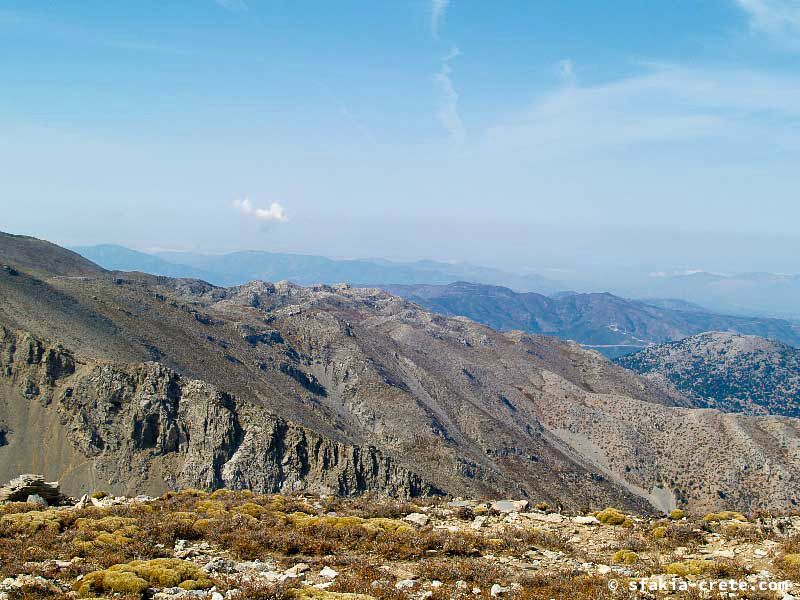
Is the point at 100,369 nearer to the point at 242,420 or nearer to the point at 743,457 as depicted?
the point at 242,420

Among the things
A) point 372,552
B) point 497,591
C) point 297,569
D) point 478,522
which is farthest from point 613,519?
point 297,569

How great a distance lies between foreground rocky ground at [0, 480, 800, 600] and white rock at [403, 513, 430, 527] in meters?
0.14

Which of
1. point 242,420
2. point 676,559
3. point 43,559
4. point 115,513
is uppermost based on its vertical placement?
point 676,559

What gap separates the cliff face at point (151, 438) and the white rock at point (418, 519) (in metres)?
43.3

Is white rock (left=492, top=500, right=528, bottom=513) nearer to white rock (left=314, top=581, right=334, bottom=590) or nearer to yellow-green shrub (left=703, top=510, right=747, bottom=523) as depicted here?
yellow-green shrub (left=703, top=510, right=747, bottom=523)

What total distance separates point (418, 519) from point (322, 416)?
7875 centimetres

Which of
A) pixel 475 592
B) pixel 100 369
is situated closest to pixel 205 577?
pixel 475 592

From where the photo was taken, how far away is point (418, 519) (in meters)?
21.7

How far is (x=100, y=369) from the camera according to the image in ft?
243

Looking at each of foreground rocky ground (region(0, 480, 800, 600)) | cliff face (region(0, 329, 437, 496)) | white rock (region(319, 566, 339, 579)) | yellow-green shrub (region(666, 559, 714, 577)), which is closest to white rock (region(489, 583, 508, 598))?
foreground rocky ground (region(0, 480, 800, 600))

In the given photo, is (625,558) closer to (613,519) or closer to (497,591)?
(497,591)

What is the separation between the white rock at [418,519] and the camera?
21.1m

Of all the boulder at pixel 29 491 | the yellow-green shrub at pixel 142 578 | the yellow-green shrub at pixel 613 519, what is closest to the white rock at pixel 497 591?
the yellow-green shrub at pixel 142 578

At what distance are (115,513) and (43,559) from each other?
688 cm
